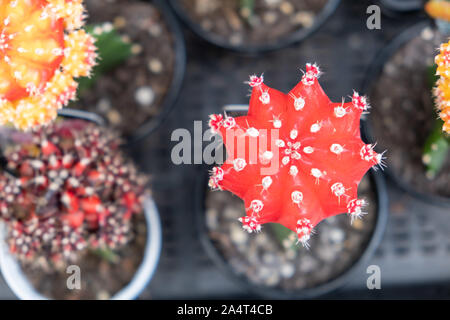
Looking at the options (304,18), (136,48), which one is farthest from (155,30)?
(304,18)

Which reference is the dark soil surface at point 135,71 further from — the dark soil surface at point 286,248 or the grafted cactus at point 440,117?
the grafted cactus at point 440,117

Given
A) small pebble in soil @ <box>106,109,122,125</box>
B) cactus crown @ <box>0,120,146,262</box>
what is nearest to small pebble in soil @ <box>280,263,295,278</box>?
cactus crown @ <box>0,120,146,262</box>

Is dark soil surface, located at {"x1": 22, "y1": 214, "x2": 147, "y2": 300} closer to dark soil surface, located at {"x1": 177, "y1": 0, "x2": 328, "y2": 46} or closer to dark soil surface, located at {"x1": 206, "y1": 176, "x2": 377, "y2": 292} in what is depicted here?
dark soil surface, located at {"x1": 206, "y1": 176, "x2": 377, "y2": 292}

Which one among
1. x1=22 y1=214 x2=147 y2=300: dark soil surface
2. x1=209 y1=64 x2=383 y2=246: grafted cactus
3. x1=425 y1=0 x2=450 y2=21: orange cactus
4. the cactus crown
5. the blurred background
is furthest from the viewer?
the blurred background

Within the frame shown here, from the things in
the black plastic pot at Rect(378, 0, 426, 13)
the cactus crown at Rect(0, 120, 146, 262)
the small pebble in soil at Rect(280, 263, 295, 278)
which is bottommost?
the small pebble in soil at Rect(280, 263, 295, 278)
